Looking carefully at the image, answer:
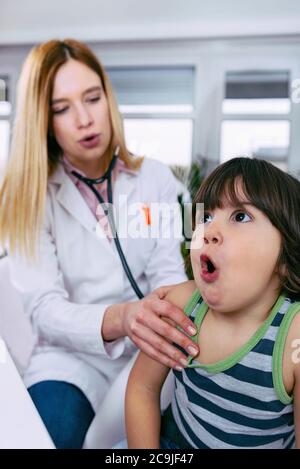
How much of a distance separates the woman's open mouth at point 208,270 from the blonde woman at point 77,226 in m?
0.11

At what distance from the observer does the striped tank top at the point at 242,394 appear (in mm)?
667

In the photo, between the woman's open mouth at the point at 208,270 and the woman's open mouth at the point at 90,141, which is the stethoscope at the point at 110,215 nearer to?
the woman's open mouth at the point at 90,141

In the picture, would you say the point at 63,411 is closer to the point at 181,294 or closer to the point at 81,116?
Result: the point at 181,294

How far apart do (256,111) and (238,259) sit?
30cm

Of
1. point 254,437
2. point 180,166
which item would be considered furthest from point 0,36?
point 254,437

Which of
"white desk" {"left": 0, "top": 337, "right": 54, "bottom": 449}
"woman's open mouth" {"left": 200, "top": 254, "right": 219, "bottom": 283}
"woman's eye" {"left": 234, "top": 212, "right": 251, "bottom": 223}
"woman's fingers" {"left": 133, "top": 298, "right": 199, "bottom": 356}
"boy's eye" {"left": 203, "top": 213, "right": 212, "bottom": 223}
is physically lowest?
"white desk" {"left": 0, "top": 337, "right": 54, "bottom": 449}

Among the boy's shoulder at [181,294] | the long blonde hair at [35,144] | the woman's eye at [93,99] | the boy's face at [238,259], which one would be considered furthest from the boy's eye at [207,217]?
the woman's eye at [93,99]

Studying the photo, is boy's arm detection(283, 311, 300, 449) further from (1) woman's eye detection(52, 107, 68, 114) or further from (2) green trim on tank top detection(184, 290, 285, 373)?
(1) woman's eye detection(52, 107, 68, 114)

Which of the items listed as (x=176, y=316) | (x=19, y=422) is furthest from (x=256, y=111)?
(x=19, y=422)

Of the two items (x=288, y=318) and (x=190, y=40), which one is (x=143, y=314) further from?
(x=190, y=40)

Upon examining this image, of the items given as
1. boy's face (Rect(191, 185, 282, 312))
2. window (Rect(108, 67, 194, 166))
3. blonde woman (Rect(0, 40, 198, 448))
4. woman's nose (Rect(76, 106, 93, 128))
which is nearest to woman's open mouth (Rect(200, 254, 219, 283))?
boy's face (Rect(191, 185, 282, 312))

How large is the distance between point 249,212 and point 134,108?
32cm

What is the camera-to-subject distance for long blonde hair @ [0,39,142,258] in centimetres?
84

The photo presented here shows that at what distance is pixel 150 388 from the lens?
2.48 feet
